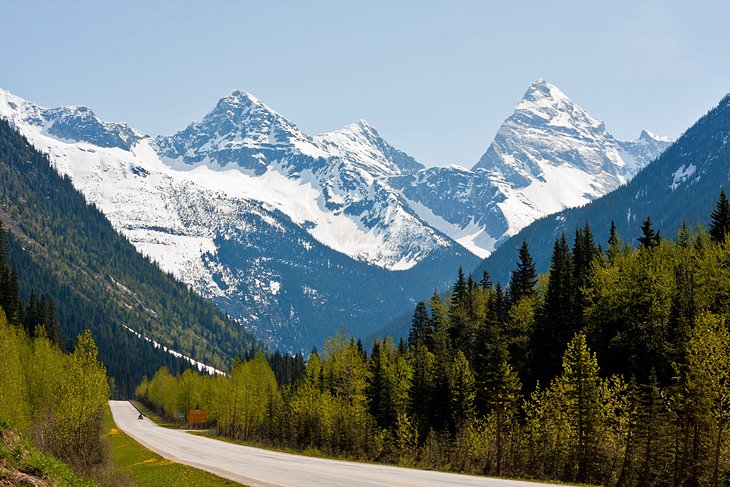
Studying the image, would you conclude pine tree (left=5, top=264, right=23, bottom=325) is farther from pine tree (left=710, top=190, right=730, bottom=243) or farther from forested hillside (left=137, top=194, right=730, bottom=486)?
pine tree (left=710, top=190, right=730, bottom=243)

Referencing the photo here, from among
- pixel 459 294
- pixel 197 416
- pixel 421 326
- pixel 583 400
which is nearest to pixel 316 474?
pixel 583 400

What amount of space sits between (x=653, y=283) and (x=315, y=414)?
43914 millimetres

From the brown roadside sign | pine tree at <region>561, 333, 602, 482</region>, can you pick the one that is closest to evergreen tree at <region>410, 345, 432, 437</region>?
pine tree at <region>561, 333, 602, 482</region>

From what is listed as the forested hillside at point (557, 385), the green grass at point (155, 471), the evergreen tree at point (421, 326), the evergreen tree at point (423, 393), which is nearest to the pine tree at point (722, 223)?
the forested hillside at point (557, 385)

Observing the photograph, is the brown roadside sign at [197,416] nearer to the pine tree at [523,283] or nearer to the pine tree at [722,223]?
the pine tree at [523,283]

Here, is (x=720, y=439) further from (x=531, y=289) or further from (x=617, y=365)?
(x=531, y=289)

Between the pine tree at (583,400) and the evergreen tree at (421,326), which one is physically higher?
the evergreen tree at (421,326)

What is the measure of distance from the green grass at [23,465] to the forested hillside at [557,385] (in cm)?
3290

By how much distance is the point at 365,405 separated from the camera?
9300cm

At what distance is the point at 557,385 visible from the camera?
60250 millimetres

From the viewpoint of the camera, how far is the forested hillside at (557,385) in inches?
1879

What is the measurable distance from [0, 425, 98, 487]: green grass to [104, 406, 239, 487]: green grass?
21164 mm

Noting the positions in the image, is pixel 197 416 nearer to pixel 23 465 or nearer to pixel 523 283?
pixel 523 283

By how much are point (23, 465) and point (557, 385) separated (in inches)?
1785
